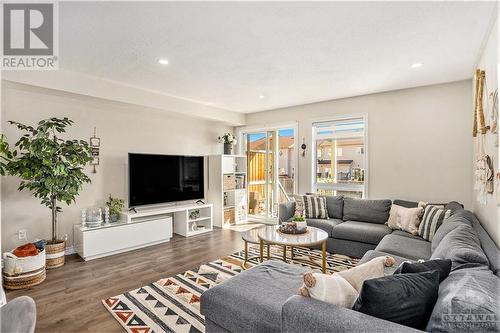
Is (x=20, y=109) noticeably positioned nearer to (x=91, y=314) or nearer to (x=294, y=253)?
(x=91, y=314)

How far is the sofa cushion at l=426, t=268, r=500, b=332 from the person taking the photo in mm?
1002

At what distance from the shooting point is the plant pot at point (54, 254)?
3266 mm

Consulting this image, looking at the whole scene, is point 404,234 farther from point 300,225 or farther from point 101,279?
point 101,279

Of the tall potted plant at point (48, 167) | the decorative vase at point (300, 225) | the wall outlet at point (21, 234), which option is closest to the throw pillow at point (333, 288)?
the decorative vase at point (300, 225)

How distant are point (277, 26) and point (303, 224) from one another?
2.29 meters

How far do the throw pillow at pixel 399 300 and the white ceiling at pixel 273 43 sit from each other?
1.92 meters

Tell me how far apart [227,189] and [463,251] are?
443 centimetres

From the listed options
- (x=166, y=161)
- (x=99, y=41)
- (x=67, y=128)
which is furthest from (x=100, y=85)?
(x=166, y=161)

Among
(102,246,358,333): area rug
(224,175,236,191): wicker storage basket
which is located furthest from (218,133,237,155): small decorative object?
(102,246,358,333): area rug

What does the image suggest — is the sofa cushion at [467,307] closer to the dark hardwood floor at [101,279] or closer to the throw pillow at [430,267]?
the throw pillow at [430,267]

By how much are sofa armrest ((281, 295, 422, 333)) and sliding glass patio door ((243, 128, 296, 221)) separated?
454 cm

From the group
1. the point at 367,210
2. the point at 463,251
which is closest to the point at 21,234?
the point at 463,251

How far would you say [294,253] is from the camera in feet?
12.5

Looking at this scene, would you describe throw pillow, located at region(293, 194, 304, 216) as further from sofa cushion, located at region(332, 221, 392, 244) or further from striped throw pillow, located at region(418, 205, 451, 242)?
striped throw pillow, located at region(418, 205, 451, 242)
